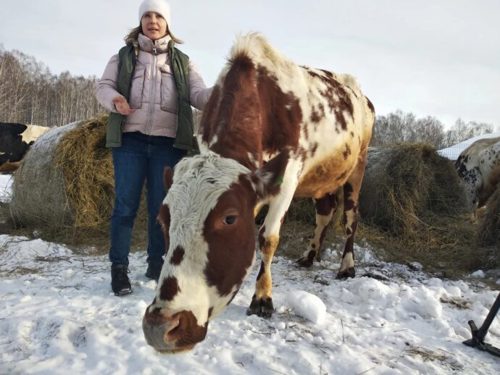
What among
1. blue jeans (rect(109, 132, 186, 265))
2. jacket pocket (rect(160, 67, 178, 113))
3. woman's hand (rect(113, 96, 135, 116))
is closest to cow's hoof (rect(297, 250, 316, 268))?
blue jeans (rect(109, 132, 186, 265))

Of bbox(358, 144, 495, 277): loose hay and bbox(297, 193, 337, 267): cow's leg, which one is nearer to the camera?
bbox(297, 193, 337, 267): cow's leg

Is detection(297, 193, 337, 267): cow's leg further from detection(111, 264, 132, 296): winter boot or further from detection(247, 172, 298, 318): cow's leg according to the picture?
detection(111, 264, 132, 296): winter boot

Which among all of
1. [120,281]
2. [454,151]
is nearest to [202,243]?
[120,281]

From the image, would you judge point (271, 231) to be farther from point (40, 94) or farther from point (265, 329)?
point (40, 94)

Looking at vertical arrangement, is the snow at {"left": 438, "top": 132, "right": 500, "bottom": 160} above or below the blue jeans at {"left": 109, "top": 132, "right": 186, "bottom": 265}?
above

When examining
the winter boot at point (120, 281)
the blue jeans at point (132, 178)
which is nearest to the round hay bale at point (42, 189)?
the blue jeans at point (132, 178)

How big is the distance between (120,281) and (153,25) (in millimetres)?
2324

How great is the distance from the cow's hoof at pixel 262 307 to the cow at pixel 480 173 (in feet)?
19.0

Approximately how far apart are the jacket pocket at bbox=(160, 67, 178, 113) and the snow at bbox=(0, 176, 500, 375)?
167cm

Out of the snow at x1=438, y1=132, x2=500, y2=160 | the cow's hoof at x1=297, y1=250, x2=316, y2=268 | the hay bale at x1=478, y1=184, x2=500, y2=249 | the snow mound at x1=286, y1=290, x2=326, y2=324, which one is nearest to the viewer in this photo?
the snow mound at x1=286, y1=290, x2=326, y2=324

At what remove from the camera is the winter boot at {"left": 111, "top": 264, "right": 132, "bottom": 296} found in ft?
11.3

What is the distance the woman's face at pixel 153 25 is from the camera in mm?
3717

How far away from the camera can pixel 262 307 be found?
10.6 ft

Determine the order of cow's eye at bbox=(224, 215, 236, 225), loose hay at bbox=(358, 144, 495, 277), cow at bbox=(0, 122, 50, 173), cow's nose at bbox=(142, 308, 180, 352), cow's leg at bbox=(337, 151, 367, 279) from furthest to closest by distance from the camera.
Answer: cow at bbox=(0, 122, 50, 173), loose hay at bbox=(358, 144, 495, 277), cow's leg at bbox=(337, 151, 367, 279), cow's eye at bbox=(224, 215, 236, 225), cow's nose at bbox=(142, 308, 180, 352)
